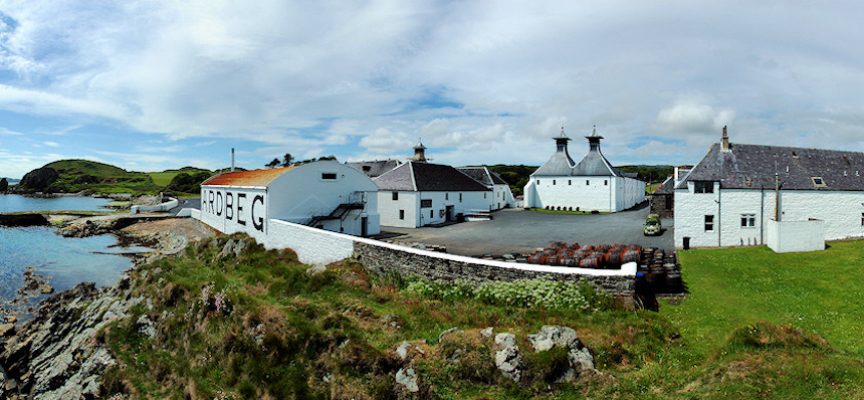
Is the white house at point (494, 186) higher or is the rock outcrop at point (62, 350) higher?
the white house at point (494, 186)

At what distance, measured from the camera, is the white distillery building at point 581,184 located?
57.8 meters

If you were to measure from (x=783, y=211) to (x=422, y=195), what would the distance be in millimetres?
25853

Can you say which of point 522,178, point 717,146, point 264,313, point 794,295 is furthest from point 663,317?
point 522,178

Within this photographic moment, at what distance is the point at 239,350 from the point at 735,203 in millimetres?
27056

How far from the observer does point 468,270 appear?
597 inches

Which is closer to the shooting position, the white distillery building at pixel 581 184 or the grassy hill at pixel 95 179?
the white distillery building at pixel 581 184

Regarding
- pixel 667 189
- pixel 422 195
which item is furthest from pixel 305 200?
pixel 667 189

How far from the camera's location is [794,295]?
16438 mm

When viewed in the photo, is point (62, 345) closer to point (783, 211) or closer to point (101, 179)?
point (783, 211)

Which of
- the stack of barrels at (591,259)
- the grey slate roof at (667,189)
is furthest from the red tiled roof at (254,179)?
the grey slate roof at (667,189)

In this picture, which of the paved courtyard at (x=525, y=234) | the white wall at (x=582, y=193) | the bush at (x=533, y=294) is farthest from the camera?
the white wall at (x=582, y=193)

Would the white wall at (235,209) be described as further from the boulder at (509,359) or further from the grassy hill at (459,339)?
the boulder at (509,359)

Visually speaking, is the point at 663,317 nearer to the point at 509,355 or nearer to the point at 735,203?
the point at 509,355

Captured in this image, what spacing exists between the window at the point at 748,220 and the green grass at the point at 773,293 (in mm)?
2506
